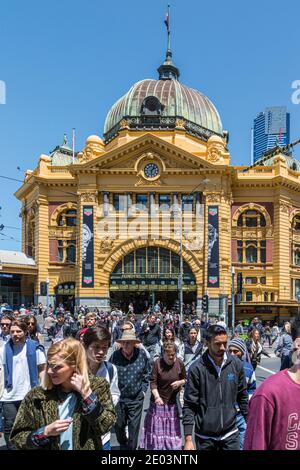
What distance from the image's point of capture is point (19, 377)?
6.67m

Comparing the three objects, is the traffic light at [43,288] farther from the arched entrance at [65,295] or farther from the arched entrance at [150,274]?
the arched entrance at [150,274]

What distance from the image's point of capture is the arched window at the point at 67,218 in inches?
1916

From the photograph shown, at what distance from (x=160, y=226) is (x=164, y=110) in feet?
42.0

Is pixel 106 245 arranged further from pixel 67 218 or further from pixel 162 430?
pixel 162 430

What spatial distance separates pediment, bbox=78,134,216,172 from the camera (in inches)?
1767

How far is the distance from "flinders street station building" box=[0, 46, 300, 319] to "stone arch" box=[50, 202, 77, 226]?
3.6 inches

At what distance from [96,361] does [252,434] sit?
2.94 meters

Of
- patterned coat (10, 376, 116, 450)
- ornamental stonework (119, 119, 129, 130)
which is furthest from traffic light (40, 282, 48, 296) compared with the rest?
patterned coat (10, 376, 116, 450)

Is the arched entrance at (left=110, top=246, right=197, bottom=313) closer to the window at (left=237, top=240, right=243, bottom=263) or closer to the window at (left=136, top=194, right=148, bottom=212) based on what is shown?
the window at (left=136, top=194, right=148, bottom=212)

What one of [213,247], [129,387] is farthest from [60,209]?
[129,387]

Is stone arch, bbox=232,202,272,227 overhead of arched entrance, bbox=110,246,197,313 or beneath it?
overhead

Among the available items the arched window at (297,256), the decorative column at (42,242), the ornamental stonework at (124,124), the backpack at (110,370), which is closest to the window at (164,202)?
the ornamental stonework at (124,124)

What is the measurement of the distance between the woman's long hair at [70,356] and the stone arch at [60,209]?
148 feet
